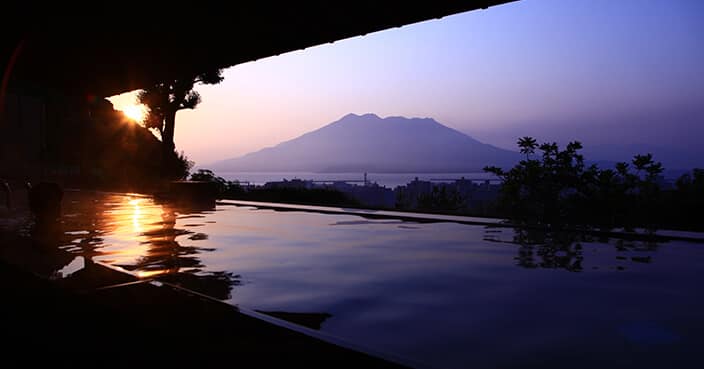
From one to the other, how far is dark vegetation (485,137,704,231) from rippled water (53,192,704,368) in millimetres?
2257

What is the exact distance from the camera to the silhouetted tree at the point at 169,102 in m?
20.8

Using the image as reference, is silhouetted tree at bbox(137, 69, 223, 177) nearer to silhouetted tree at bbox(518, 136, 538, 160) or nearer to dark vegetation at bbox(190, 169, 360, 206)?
dark vegetation at bbox(190, 169, 360, 206)

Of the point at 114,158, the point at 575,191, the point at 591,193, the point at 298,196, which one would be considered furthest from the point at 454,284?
the point at 114,158

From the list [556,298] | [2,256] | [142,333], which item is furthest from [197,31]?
[556,298]

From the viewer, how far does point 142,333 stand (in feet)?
6.87

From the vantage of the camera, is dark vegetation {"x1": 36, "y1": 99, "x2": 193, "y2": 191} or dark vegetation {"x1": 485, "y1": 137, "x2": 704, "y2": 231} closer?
dark vegetation {"x1": 485, "y1": 137, "x2": 704, "y2": 231}

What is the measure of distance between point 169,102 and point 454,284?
794 inches

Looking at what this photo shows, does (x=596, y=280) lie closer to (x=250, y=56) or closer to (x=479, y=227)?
(x=479, y=227)

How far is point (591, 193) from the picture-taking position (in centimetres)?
862

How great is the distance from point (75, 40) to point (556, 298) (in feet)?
20.8

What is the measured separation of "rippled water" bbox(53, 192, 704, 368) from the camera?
8.06ft

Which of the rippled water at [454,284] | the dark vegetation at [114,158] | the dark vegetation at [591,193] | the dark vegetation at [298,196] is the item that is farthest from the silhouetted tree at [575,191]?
the dark vegetation at [114,158]

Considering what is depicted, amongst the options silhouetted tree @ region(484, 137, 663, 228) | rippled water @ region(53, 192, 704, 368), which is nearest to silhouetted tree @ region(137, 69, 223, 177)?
rippled water @ region(53, 192, 704, 368)

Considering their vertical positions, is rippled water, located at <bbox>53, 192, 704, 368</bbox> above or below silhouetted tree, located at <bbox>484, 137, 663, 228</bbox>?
below
